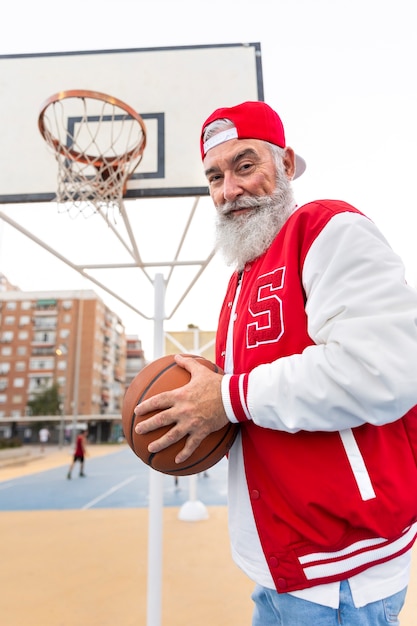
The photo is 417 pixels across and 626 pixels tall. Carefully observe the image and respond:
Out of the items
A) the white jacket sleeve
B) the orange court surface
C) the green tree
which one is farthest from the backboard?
the green tree

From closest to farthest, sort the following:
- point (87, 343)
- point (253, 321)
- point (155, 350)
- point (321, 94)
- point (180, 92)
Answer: point (253, 321) → point (155, 350) → point (180, 92) → point (321, 94) → point (87, 343)

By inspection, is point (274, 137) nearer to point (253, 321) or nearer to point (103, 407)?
point (253, 321)

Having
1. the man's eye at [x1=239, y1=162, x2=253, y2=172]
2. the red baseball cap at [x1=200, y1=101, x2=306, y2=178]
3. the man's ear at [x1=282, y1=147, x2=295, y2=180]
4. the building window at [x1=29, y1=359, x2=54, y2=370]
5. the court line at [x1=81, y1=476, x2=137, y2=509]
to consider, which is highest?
the building window at [x1=29, y1=359, x2=54, y2=370]

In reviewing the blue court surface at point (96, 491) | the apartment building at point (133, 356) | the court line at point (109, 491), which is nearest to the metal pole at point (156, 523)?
the blue court surface at point (96, 491)

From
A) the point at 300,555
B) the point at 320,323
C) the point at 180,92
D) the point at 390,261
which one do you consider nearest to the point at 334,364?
the point at 320,323

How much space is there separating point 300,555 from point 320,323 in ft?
1.80

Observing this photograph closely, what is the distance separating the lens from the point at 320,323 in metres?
0.91

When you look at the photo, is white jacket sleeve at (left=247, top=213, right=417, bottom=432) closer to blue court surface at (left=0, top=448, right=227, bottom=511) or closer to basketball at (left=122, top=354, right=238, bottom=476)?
basketball at (left=122, top=354, right=238, bottom=476)

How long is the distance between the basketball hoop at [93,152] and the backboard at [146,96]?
21 cm

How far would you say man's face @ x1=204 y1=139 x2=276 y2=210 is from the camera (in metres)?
1.36

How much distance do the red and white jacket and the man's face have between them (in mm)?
370

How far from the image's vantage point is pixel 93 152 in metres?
3.14

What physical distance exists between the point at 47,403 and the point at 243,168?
3689cm

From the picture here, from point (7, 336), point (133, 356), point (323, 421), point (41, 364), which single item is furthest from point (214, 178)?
point (133, 356)
